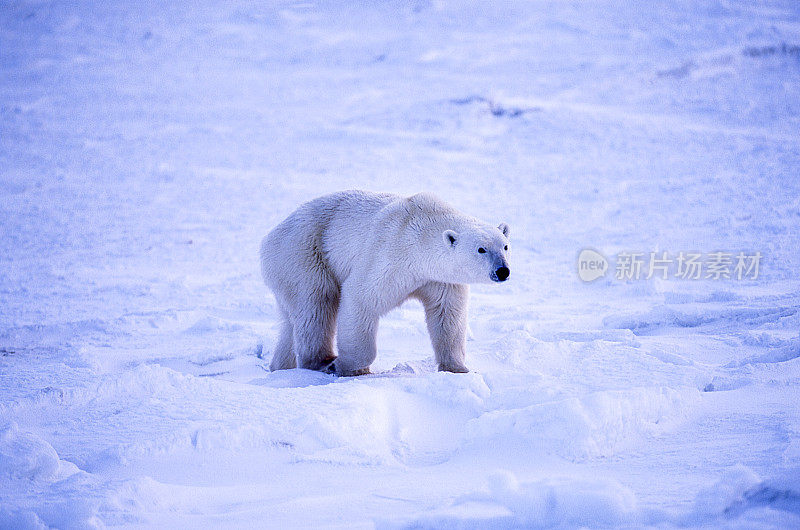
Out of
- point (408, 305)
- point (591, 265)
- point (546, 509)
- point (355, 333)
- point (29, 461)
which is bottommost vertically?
point (408, 305)

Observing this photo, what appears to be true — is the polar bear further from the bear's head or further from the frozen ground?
the frozen ground

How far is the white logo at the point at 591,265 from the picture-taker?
659 centimetres

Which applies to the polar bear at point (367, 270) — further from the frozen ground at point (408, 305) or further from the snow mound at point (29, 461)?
the snow mound at point (29, 461)

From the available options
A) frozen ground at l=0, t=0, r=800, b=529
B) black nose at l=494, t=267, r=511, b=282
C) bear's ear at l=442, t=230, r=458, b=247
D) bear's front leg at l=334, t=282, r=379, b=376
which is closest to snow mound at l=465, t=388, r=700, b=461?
frozen ground at l=0, t=0, r=800, b=529

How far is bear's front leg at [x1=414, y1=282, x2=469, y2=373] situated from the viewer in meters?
4.00

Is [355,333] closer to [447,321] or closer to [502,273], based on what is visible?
[447,321]

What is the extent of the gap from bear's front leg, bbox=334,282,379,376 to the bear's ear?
54 centimetres

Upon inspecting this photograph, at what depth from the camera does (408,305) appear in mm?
6801

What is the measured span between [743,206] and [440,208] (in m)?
5.06

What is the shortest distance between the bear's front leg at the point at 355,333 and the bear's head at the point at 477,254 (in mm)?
519

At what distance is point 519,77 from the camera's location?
1398 cm

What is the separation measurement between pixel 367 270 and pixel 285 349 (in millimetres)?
992

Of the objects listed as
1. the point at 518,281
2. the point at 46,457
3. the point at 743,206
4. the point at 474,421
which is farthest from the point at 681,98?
the point at 46,457

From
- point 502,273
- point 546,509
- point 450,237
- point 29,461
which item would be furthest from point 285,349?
point 546,509
